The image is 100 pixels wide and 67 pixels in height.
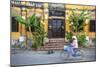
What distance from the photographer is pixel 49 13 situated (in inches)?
115

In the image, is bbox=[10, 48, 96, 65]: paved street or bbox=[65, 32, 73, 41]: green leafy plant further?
bbox=[65, 32, 73, 41]: green leafy plant

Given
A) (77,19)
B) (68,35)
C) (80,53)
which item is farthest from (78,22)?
(80,53)

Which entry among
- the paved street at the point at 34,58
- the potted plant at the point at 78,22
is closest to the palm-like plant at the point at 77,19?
the potted plant at the point at 78,22

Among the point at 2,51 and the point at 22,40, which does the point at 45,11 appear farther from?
the point at 2,51

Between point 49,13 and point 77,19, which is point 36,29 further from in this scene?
point 77,19

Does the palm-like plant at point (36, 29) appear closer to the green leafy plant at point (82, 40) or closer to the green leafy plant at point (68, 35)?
the green leafy plant at point (68, 35)

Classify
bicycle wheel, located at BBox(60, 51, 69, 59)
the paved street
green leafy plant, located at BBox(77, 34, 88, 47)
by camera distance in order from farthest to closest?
green leafy plant, located at BBox(77, 34, 88, 47) → bicycle wheel, located at BBox(60, 51, 69, 59) → the paved street

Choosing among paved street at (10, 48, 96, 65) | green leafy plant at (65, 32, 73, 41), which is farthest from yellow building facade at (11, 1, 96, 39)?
paved street at (10, 48, 96, 65)

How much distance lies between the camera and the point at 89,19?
10.3 ft

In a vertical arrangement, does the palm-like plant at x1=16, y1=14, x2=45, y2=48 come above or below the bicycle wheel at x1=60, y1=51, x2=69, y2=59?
above

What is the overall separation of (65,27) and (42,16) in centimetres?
36

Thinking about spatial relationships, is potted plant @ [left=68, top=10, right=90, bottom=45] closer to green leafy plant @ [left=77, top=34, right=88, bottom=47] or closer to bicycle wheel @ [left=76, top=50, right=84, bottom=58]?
green leafy plant @ [left=77, top=34, right=88, bottom=47]

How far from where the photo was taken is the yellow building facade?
278 centimetres

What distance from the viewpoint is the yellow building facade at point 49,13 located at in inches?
109
